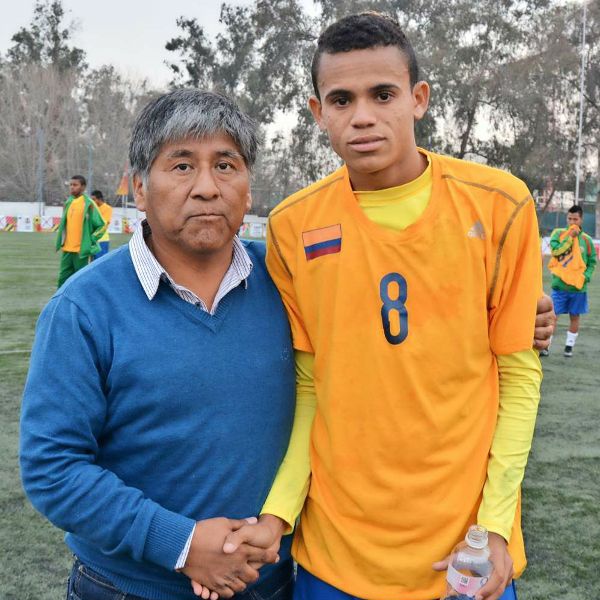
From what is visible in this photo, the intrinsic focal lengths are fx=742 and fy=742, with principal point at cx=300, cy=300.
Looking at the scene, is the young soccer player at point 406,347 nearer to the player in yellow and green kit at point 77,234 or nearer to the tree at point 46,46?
the player in yellow and green kit at point 77,234

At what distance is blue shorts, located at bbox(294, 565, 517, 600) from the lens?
6.42 feet

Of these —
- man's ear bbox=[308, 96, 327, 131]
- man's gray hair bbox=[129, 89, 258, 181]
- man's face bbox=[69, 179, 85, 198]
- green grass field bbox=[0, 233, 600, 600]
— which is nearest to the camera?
man's gray hair bbox=[129, 89, 258, 181]

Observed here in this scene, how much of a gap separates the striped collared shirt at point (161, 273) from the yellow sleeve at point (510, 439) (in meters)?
0.73

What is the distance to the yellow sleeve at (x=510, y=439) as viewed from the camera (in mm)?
1876

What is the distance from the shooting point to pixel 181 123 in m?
1.87

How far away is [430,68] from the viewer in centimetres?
3381

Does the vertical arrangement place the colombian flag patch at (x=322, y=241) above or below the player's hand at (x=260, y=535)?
above

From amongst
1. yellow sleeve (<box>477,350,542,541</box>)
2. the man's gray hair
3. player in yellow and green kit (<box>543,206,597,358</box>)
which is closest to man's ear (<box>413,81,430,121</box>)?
the man's gray hair

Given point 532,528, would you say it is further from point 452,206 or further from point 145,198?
point 145,198

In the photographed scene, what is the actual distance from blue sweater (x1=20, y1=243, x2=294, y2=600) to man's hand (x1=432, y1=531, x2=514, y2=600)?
1.89 ft

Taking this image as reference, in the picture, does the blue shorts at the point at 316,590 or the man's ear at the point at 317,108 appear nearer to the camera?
the blue shorts at the point at 316,590

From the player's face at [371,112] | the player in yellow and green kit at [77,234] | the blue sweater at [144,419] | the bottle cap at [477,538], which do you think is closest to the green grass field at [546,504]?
the blue sweater at [144,419]

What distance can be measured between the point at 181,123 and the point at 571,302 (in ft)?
30.9

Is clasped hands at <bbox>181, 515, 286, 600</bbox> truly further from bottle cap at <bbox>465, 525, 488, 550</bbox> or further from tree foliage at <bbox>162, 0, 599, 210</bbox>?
tree foliage at <bbox>162, 0, 599, 210</bbox>
